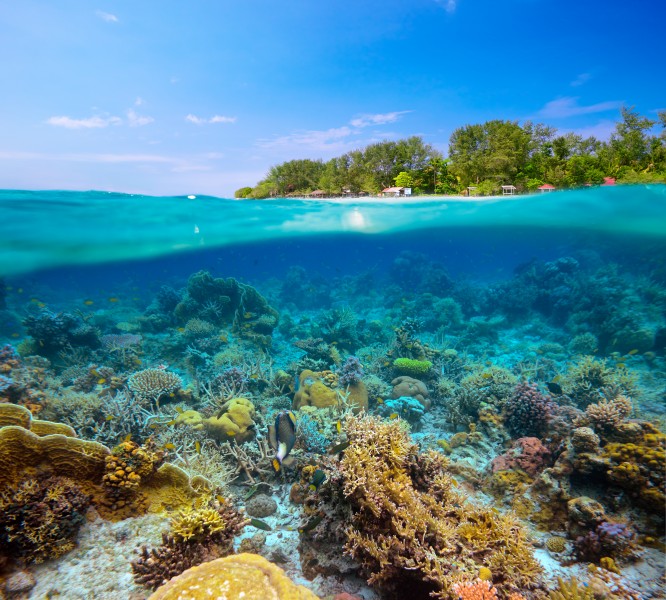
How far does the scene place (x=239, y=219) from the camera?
20.6 m

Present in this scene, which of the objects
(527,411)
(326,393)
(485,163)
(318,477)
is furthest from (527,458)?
(485,163)

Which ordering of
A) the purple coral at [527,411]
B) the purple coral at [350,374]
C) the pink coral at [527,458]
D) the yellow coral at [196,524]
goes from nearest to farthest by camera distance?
the yellow coral at [196,524], the pink coral at [527,458], the purple coral at [527,411], the purple coral at [350,374]

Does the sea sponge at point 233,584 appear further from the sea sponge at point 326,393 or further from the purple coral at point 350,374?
the purple coral at point 350,374

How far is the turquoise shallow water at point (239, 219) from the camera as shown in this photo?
47.5ft

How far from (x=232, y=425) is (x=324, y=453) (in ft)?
6.11

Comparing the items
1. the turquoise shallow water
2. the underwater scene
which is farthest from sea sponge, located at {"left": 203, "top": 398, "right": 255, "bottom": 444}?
the turquoise shallow water

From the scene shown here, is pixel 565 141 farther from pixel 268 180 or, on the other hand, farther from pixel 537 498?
pixel 537 498

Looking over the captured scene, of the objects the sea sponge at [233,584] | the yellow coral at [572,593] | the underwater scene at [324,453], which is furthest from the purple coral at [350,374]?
the sea sponge at [233,584]

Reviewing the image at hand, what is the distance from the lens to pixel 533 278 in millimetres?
19109

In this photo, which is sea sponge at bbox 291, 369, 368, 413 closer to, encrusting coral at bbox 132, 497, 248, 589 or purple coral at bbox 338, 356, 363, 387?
purple coral at bbox 338, 356, 363, 387

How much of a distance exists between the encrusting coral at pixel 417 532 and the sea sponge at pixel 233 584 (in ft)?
2.75

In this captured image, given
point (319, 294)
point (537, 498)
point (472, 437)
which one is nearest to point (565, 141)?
point (319, 294)

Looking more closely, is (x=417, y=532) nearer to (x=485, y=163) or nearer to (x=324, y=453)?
(x=324, y=453)

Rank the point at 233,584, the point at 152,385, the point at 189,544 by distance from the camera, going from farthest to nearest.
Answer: the point at 152,385
the point at 189,544
the point at 233,584
